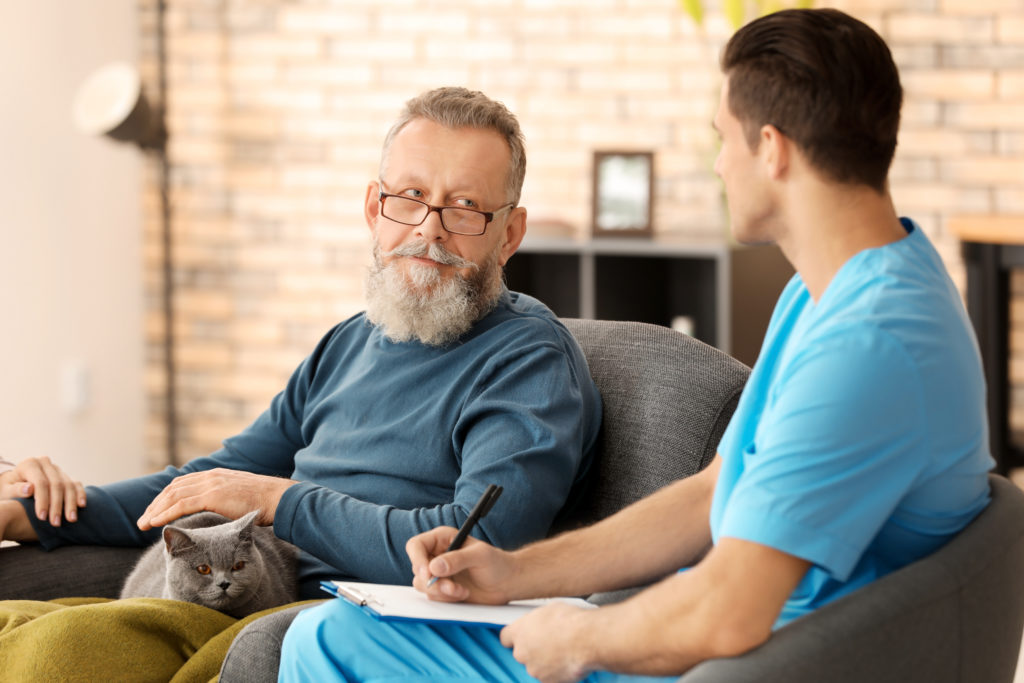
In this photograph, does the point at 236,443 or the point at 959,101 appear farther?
the point at 959,101

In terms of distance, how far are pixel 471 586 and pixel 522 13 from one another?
2.99 m

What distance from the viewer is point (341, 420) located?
6.32 feet

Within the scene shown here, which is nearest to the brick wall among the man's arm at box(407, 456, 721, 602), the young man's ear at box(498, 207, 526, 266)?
the young man's ear at box(498, 207, 526, 266)

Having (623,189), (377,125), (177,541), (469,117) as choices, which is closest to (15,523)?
(177,541)

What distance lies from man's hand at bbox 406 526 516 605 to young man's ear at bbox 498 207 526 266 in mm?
661

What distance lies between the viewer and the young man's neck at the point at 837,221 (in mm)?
1186

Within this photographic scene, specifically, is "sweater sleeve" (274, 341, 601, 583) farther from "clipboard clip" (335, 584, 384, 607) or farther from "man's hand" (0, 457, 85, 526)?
"man's hand" (0, 457, 85, 526)

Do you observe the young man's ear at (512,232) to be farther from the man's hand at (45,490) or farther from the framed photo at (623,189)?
the framed photo at (623,189)

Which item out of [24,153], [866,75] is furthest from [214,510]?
[24,153]

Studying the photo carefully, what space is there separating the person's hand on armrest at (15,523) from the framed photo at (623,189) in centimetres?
221

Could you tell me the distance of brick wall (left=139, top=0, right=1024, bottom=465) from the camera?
3662 mm

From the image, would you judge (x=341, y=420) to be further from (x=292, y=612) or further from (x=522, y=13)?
(x=522, y=13)

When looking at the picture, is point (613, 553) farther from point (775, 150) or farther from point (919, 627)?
point (775, 150)

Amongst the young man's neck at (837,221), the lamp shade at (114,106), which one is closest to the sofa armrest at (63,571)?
the young man's neck at (837,221)
